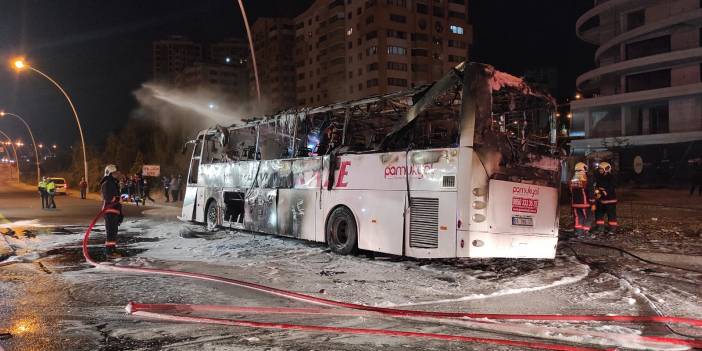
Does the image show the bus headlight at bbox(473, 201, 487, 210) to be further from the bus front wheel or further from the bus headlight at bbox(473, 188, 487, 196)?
the bus front wheel

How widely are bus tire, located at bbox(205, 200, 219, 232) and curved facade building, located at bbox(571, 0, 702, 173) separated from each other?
37.0m

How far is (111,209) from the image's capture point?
33.2 ft

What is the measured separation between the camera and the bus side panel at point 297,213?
34.6 feet

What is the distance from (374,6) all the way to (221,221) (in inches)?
2455

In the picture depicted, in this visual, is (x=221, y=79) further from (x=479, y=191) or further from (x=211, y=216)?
(x=479, y=191)

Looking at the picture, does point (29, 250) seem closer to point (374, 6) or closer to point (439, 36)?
point (374, 6)

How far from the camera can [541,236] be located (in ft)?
28.0

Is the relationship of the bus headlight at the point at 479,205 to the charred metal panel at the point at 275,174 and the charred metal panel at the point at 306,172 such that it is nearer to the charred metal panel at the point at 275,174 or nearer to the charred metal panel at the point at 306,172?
the charred metal panel at the point at 306,172

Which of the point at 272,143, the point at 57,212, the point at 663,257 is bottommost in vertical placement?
the point at 57,212

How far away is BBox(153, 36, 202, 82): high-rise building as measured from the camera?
171 meters

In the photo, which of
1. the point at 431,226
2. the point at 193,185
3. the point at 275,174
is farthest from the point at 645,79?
the point at 431,226

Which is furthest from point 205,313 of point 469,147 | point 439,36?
point 439,36

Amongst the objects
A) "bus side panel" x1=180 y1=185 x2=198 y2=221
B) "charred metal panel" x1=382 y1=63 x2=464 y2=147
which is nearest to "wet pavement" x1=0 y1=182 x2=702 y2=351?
"charred metal panel" x1=382 y1=63 x2=464 y2=147

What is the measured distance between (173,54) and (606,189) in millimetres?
178810
